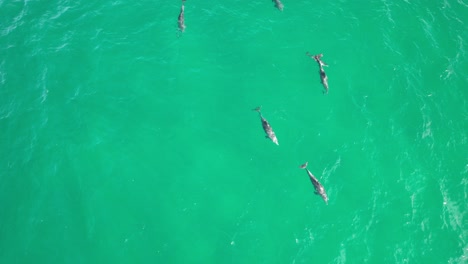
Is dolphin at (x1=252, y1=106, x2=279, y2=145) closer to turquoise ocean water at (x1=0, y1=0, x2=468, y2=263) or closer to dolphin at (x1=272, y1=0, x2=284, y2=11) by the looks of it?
turquoise ocean water at (x1=0, y1=0, x2=468, y2=263)

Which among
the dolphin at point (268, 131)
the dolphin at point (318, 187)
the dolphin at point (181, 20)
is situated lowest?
the dolphin at point (318, 187)

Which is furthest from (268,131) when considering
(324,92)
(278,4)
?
(278,4)

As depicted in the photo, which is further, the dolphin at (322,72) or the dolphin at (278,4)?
the dolphin at (278,4)

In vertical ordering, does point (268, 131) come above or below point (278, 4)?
below

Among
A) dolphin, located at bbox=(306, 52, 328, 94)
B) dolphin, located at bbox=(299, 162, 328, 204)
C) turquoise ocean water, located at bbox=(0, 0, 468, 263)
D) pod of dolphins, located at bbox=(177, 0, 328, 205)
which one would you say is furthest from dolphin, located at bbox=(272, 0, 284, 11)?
dolphin, located at bbox=(299, 162, 328, 204)

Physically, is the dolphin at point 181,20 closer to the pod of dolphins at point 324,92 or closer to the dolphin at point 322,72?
the pod of dolphins at point 324,92

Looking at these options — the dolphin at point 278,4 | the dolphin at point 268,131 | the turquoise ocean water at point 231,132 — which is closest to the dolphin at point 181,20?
the turquoise ocean water at point 231,132

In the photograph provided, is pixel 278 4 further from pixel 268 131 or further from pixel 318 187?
pixel 318 187

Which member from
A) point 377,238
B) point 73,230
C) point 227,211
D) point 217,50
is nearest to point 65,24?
point 217,50

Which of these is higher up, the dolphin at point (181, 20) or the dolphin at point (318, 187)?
the dolphin at point (181, 20)
